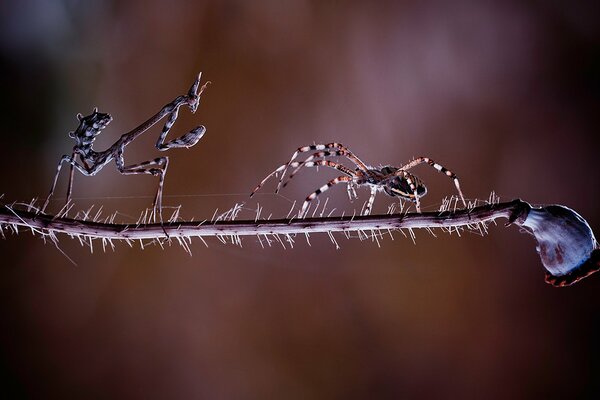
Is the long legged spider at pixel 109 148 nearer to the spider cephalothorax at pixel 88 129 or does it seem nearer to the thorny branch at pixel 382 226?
the spider cephalothorax at pixel 88 129

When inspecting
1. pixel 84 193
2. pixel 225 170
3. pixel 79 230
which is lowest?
pixel 79 230

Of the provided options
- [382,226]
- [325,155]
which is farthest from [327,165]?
[382,226]

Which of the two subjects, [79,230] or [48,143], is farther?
[48,143]

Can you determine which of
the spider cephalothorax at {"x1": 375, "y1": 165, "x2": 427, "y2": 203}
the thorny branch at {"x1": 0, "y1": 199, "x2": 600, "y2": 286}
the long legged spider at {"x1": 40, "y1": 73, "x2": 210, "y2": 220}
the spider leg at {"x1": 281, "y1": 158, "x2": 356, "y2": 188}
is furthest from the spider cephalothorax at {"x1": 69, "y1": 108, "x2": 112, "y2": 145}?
the spider cephalothorax at {"x1": 375, "y1": 165, "x2": 427, "y2": 203}

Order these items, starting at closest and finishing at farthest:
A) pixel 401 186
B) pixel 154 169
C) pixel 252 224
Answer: pixel 252 224
pixel 154 169
pixel 401 186

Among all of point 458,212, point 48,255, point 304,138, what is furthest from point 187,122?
point 458,212

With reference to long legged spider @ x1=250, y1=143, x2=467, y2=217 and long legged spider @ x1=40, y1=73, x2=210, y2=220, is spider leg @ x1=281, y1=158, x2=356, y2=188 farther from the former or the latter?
long legged spider @ x1=40, y1=73, x2=210, y2=220

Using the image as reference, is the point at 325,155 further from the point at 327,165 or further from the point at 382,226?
the point at 382,226

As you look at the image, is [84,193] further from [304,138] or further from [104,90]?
[304,138]
